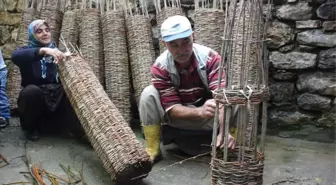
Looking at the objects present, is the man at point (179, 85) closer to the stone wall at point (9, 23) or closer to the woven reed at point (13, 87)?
the woven reed at point (13, 87)

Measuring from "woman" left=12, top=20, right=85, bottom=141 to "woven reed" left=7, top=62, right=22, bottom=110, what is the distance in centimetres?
49

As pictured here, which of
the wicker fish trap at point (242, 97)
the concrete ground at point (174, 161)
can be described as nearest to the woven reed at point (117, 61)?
the concrete ground at point (174, 161)

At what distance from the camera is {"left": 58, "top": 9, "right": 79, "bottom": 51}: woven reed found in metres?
4.19

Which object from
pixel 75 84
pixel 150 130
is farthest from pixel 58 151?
pixel 150 130

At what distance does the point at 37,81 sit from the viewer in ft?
12.0

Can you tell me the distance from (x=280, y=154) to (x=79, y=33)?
7.15 ft

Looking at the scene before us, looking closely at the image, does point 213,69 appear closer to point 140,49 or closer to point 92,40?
point 140,49

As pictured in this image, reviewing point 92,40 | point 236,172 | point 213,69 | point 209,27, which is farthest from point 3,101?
point 236,172

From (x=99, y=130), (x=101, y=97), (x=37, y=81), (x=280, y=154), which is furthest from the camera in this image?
(x=37, y=81)

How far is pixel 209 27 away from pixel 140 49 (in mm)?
651

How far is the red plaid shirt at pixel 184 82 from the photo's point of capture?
2963mm

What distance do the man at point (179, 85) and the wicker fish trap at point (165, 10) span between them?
973 mm

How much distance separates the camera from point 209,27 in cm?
384

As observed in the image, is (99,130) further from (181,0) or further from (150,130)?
(181,0)
